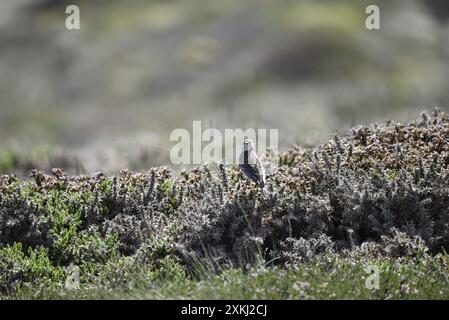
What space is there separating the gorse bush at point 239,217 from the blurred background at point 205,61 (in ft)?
53.1

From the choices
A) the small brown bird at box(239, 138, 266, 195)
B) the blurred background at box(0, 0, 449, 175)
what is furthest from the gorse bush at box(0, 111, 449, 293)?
the blurred background at box(0, 0, 449, 175)

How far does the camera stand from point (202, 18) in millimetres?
43656

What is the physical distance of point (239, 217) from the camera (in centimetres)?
959

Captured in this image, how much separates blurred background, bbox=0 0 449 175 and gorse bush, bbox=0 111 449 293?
16.2 meters

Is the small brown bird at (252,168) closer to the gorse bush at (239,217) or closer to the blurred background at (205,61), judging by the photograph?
the gorse bush at (239,217)

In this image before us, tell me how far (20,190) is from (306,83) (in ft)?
82.6

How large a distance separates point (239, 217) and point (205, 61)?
3003 cm

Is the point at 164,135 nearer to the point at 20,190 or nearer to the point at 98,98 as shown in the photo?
the point at 20,190

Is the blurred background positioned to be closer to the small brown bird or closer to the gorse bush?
the gorse bush

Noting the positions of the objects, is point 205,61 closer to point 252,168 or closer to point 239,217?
point 252,168

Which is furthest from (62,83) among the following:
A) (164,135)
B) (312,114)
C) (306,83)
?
(164,135)

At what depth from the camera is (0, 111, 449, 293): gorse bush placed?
9188mm

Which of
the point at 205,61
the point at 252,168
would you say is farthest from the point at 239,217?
the point at 205,61
